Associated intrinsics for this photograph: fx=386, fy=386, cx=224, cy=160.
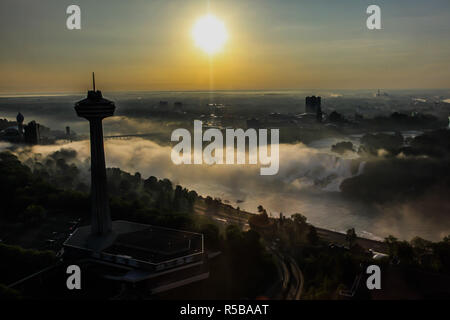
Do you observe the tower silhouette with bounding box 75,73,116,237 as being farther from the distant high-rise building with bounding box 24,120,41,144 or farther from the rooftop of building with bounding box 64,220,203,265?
the distant high-rise building with bounding box 24,120,41,144

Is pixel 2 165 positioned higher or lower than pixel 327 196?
higher

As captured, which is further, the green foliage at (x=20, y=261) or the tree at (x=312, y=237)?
the tree at (x=312, y=237)

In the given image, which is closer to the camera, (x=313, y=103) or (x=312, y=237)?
(x=312, y=237)

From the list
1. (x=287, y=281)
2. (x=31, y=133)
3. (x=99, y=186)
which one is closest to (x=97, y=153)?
(x=99, y=186)

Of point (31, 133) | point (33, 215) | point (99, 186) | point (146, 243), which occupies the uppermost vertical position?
point (31, 133)

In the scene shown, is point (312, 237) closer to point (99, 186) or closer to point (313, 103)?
point (99, 186)

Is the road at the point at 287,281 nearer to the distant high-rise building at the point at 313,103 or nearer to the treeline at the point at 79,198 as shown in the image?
the treeline at the point at 79,198

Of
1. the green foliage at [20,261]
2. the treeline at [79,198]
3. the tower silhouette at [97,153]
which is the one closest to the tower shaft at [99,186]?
the tower silhouette at [97,153]
